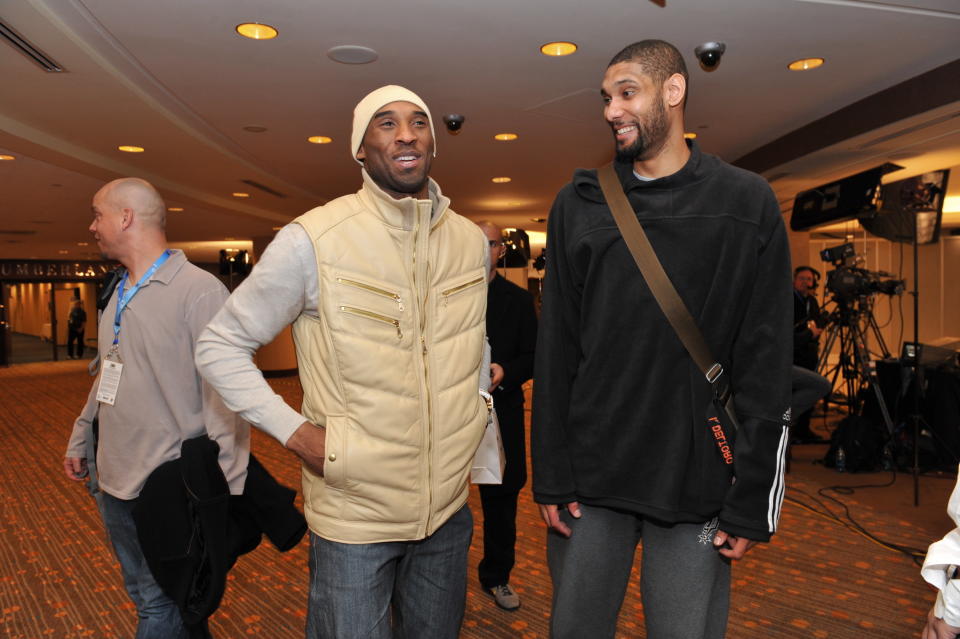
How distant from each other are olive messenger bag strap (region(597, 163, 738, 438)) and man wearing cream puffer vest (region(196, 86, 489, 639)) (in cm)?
47

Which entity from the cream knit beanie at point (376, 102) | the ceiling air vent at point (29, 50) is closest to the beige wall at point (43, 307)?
the ceiling air vent at point (29, 50)

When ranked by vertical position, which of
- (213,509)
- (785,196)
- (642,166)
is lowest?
(213,509)

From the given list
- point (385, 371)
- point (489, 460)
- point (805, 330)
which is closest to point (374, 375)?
point (385, 371)

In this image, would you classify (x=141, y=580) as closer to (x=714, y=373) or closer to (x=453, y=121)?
(x=714, y=373)

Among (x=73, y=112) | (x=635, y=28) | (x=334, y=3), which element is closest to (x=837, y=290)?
(x=635, y=28)

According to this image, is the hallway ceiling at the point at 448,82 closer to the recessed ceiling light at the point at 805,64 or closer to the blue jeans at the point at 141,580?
the recessed ceiling light at the point at 805,64

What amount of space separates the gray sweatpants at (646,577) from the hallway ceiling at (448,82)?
118 inches

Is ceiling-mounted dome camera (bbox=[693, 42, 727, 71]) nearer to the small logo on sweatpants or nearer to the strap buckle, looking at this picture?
the strap buckle

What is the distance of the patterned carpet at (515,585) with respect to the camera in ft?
9.66

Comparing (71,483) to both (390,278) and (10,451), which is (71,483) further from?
(390,278)

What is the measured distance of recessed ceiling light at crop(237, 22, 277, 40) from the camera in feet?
12.6

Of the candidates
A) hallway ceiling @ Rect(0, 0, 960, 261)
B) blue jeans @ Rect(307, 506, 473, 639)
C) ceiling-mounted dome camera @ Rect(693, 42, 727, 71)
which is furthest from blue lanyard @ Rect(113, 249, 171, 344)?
ceiling-mounted dome camera @ Rect(693, 42, 727, 71)

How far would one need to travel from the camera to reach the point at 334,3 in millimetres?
3576

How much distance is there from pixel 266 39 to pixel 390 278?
3100mm
